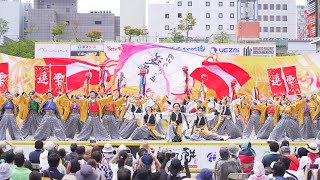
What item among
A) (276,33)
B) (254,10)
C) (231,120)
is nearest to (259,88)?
(231,120)

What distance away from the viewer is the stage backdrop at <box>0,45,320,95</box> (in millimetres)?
21938

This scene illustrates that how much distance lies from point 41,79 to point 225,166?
1288 centimetres

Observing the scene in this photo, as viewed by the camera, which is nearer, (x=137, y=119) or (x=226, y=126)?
(x=137, y=119)

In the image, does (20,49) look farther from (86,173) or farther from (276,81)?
(86,173)

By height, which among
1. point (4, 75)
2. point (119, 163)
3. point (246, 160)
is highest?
point (4, 75)

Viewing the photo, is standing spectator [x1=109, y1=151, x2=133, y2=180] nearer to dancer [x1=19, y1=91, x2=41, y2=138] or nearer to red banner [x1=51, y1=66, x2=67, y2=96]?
dancer [x1=19, y1=91, x2=41, y2=138]

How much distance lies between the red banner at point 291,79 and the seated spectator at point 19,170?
13322 mm

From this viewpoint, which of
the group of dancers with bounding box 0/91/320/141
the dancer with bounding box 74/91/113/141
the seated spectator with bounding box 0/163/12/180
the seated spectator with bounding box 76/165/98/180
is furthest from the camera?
the dancer with bounding box 74/91/113/141

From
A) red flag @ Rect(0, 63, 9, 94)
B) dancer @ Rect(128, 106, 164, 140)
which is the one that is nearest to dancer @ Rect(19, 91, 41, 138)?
dancer @ Rect(128, 106, 164, 140)

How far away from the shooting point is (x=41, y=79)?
741 inches

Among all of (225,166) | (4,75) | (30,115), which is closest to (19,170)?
(225,166)

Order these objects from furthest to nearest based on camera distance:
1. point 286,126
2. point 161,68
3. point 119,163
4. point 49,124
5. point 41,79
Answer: point 161,68 → point 41,79 → point 286,126 → point 49,124 → point 119,163

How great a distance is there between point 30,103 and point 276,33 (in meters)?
57.8

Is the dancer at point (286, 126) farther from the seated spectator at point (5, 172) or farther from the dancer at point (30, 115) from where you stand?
the seated spectator at point (5, 172)
